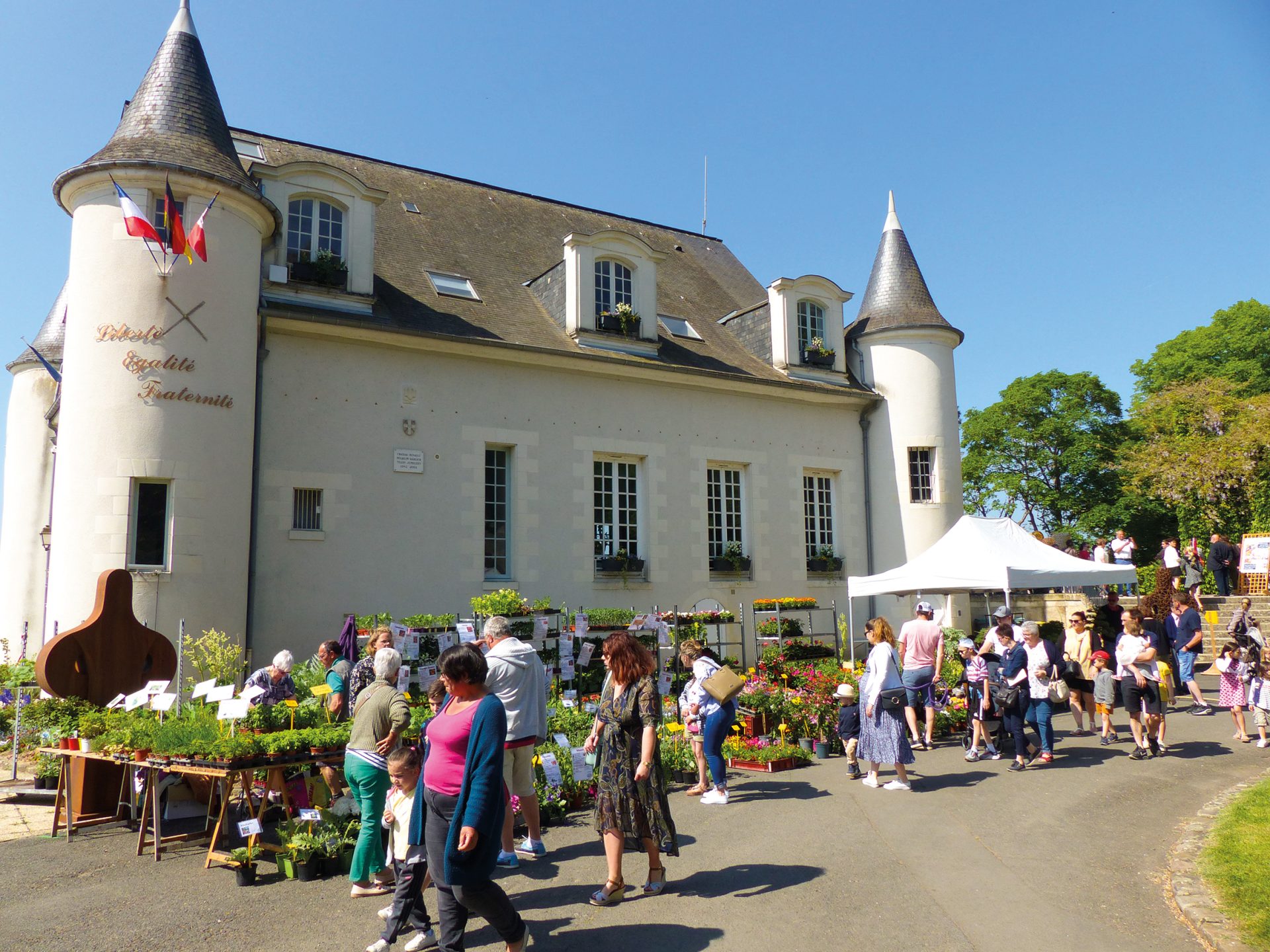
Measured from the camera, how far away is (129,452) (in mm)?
11547

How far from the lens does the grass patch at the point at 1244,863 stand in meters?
5.30

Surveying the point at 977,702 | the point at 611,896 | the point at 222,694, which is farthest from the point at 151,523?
the point at 977,702

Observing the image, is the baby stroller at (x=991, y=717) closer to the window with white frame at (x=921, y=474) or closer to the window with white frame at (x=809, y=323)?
the window with white frame at (x=921, y=474)

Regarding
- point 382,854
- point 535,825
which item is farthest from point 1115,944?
point 382,854

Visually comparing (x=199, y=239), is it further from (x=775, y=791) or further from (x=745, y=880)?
(x=745, y=880)

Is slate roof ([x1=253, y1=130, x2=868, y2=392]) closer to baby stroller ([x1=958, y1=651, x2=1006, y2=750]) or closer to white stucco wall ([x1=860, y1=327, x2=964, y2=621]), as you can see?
white stucco wall ([x1=860, y1=327, x2=964, y2=621])

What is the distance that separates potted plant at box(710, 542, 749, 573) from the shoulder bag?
8963 mm

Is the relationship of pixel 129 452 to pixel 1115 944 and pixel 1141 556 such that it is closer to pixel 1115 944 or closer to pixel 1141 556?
pixel 1115 944

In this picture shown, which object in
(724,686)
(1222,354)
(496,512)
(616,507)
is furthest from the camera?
(1222,354)

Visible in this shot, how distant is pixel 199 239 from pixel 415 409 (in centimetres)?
383

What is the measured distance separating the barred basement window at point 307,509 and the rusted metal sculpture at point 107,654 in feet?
13.2

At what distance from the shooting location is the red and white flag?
12115mm

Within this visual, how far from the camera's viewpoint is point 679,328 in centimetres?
1891

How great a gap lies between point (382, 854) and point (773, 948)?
261cm
